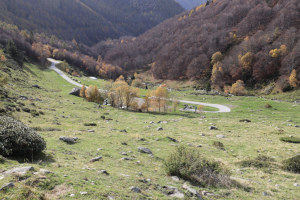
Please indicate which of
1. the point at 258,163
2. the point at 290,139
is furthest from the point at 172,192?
the point at 290,139

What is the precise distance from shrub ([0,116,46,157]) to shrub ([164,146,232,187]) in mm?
8720

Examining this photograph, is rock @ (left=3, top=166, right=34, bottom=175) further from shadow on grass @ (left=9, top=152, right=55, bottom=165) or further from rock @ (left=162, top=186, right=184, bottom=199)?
rock @ (left=162, top=186, right=184, bottom=199)

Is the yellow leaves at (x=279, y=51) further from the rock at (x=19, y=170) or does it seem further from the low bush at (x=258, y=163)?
the rock at (x=19, y=170)

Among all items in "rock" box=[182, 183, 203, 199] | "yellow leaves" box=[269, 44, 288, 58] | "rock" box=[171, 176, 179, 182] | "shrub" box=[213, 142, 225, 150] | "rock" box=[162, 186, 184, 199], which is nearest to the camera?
"rock" box=[162, 186, 184, 199]

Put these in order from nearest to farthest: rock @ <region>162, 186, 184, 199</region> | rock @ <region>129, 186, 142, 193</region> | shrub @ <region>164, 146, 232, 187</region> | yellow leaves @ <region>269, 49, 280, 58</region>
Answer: rock @ <region>129, 186, 142, 193</region>, rock @ <region>162, 186, 184, 199</region>, shrub @ <region>164, 146, 232, 187</region>, yellow leaves @ <region>269, 49, 280, 58</region>

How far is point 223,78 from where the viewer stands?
146250 mm

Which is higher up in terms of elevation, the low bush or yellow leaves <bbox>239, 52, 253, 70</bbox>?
yellow leaves <bbox>239, 52, 253, 70</bbox>

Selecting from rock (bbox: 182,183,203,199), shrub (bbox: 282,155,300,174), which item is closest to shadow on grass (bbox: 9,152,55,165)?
rock (bbox: 182,183,203,199)

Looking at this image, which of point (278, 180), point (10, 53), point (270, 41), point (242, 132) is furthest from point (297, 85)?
point (10, 53)

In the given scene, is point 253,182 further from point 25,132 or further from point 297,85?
point 297,85

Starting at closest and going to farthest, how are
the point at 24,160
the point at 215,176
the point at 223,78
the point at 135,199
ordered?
the point at 135,199 → the point at 24,160 → the point at 215,176 → the point at 223,78

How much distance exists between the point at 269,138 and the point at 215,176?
18779mm

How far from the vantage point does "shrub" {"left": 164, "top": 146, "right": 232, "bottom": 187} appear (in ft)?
35.8

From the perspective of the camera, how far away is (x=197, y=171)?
452 inches
